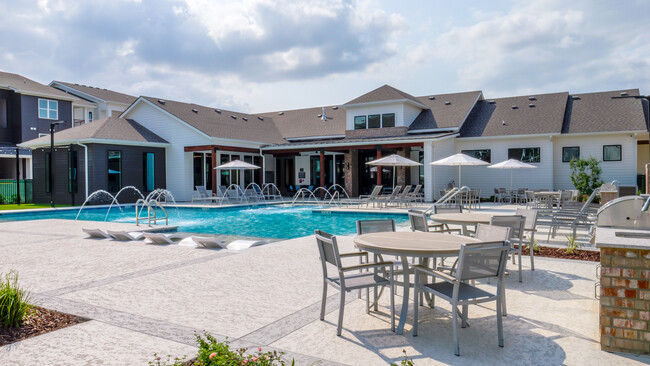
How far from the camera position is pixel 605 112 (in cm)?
2209

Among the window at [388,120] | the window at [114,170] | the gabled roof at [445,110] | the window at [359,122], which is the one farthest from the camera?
the window at [359,122]

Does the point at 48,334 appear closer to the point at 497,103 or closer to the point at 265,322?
the point at 265,322

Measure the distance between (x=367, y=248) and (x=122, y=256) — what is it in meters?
5.55

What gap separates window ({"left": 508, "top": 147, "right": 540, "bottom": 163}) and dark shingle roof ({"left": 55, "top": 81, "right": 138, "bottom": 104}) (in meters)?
29.1

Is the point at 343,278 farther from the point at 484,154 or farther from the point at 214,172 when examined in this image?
the point at 484,154

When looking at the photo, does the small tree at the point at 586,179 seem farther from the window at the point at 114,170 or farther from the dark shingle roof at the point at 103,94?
the dark shingle roof at the point at 103,94

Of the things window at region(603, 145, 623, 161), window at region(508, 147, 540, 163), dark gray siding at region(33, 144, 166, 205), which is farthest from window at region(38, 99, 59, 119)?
window at region(603, 145, 623, 161)

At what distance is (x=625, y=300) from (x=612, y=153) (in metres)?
20.8

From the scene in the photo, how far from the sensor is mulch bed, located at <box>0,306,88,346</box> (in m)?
3.77

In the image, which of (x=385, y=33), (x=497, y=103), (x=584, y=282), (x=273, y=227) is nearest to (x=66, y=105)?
(x=273, y=227)

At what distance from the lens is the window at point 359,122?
83.1 ft

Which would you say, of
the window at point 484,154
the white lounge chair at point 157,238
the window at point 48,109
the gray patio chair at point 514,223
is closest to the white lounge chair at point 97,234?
the white lounge chair at point 157,238

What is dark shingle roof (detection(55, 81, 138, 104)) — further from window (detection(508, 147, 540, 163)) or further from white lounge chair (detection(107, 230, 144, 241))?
window (detection(508, 147, 540, 163))

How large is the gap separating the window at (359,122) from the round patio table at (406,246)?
68.4 ft
